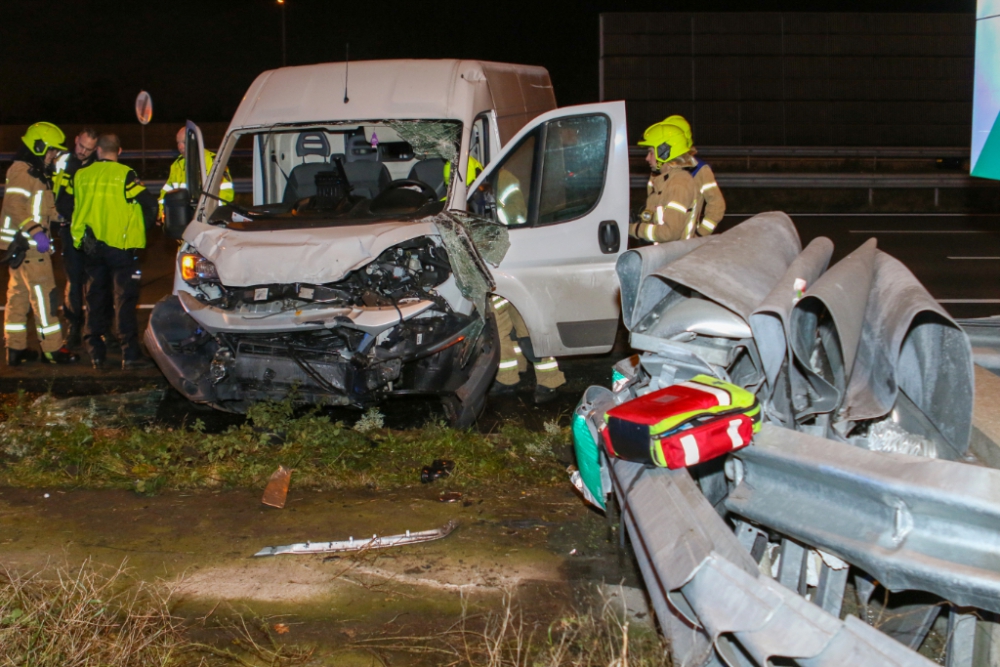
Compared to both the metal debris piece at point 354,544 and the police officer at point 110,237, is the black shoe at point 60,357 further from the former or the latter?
the metal debris piece at point 354,544

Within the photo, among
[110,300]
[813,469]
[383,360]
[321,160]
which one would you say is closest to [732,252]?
[813,469]

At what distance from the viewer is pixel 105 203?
7.29 meters

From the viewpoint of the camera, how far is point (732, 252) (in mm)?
3199

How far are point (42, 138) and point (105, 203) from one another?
0.84 metres

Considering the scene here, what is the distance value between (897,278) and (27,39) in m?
33.3

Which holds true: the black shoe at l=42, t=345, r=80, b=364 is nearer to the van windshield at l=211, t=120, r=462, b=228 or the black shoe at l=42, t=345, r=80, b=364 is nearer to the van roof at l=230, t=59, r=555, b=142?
the van windshield at l=211, t=120, r=462, b=228

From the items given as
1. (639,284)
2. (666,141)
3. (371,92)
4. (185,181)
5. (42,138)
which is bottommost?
(639,284)

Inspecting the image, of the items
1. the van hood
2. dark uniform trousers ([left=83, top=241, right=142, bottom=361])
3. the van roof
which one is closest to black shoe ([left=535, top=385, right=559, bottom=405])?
the van hood

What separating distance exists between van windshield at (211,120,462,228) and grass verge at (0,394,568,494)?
1.36 m

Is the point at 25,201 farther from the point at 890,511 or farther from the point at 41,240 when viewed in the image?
the point at 890,511

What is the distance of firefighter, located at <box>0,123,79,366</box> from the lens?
24.2 feet

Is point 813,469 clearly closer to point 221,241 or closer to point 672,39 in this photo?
point 221,241

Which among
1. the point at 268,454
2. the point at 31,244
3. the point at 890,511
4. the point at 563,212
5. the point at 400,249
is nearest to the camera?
the point at 890,511

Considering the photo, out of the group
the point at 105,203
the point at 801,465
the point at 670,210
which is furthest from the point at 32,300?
the point at 801,465
